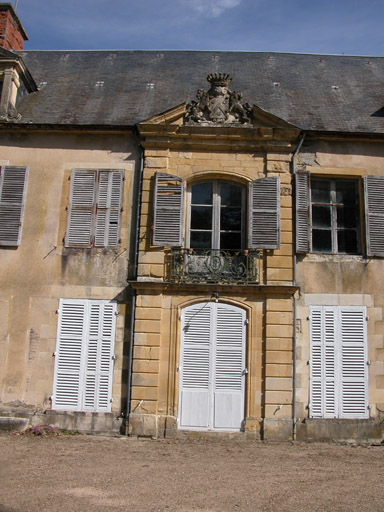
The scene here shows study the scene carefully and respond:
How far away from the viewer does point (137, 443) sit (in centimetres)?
863

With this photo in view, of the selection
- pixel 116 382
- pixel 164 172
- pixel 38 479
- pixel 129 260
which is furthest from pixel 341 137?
pixel 38 479

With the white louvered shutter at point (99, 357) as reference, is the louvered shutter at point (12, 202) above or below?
above

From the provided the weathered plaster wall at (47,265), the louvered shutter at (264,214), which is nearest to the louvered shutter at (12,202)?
the weathered plaster wall at (47,265)

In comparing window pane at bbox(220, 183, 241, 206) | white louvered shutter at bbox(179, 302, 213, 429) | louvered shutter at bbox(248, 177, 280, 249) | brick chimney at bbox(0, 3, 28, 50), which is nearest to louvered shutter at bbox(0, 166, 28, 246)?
white louvered shutter at bbox(179, 302, 213, 429)

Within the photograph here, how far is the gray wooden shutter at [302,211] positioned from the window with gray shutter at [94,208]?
10.9 feet

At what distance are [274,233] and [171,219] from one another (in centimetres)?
190

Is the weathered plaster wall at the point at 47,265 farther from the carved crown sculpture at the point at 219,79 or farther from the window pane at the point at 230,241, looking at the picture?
the carved crown sculpture at the point at 219,79

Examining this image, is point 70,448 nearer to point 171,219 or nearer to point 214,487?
point 214,487

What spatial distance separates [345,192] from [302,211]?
1055 millimetres

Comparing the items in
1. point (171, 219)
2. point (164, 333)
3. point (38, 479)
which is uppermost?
point (171, 219)

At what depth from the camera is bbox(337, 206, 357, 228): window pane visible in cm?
1020

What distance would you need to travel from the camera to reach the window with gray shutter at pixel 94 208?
9.98 m

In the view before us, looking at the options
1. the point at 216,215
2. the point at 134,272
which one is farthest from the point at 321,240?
the point at 134,272

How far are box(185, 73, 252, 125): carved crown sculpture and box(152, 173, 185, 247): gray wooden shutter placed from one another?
1.27 metres
